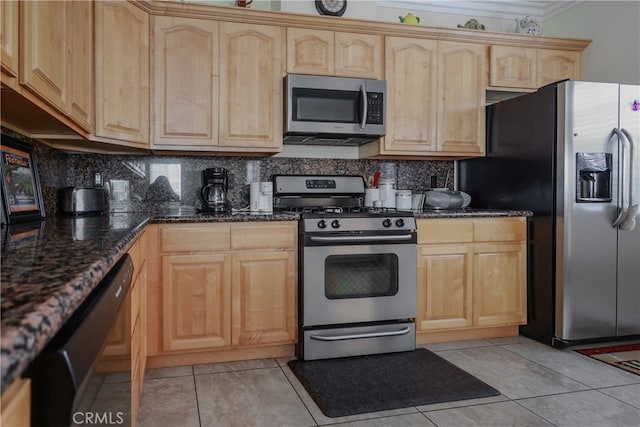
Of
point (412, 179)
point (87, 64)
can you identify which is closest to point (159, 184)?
point (87, 64)

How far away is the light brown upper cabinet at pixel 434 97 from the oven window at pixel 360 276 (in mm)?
865

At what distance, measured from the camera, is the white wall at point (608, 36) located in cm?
324

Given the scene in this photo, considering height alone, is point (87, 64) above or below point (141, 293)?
above

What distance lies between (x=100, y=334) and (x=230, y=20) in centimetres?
261

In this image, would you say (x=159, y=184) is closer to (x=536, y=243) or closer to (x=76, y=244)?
(x=76, y=244)

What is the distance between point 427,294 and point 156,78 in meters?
2.17

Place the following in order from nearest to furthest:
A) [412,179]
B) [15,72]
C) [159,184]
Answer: [15,72], [159,184], [412,179]

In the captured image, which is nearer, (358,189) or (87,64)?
(87,64)

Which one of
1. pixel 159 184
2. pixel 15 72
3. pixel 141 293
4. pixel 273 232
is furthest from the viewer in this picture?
pixel 159 184

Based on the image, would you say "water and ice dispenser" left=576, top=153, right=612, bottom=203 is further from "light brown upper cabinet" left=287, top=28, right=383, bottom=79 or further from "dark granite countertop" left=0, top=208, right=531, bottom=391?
"dark granite countertop" left=0, top=208, right=531, bottom=391

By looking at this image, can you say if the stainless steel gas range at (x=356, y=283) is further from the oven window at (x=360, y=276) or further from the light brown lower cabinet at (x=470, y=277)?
the light brown lower cabinet at (x=470, y=277)

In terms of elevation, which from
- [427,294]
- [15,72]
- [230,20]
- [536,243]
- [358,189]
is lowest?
[427,294]

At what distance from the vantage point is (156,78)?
113 inches

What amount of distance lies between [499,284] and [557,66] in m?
1.78
